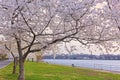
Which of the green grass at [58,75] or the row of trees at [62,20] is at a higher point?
the row of trees at [62,20]

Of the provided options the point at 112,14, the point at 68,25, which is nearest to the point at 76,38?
the point at 68,25

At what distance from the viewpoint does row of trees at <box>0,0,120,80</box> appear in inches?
505

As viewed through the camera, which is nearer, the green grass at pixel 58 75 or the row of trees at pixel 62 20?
the row of trees at pixel 62 20

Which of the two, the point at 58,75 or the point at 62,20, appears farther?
the point at 58,75

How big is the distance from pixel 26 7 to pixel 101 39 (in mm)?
4090

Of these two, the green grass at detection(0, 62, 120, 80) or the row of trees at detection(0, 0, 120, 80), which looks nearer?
the row of trees at detection(0, 0, 120, 80)

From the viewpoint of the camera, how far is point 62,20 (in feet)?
45.9

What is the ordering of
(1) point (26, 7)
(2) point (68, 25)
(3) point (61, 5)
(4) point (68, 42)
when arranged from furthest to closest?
(4) point (68, 42) < (2) point (68, 25) < (1) point (26, 7) < (3) point (61, 5)

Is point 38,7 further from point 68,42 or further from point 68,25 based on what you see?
point 68,42

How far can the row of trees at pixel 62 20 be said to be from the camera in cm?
1282

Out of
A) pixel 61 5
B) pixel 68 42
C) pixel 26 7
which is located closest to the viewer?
pixel 61 5

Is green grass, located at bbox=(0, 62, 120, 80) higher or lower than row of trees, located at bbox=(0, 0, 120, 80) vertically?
lower

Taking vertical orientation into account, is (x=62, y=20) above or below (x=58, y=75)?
above

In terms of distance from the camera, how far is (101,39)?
14.8 metres
